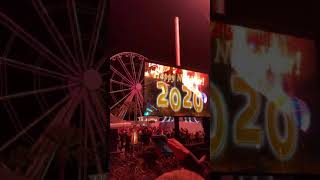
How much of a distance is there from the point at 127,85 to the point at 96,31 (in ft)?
2.06

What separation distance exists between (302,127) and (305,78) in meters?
0.48

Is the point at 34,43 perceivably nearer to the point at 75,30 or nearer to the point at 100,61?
the point at 75,30

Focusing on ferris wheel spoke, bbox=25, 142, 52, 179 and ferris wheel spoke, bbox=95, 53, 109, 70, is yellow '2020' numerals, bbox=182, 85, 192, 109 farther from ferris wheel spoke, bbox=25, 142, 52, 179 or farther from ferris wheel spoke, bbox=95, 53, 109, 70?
ferris wheel spoke, bbox=25, 142, 52, 179

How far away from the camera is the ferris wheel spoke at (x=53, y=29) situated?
3.12 meters

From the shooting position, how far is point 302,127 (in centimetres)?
456

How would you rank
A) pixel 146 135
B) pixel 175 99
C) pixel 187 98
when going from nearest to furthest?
pixel 146 135
pixel 175 99
pixel 187 98

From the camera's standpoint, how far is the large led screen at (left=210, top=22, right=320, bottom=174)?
13.9 ft

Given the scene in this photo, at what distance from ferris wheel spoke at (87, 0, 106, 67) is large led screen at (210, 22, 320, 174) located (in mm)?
1227

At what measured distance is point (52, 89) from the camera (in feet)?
10.4

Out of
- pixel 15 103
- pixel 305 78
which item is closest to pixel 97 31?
pixel 15 103

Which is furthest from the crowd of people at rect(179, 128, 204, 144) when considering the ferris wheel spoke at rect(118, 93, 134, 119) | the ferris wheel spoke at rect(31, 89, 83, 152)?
the ferris wheel spoke at rect(31, 89, 83, 152)

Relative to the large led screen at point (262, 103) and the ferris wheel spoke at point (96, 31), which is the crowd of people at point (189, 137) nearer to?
the large led screen at point (262, 103)

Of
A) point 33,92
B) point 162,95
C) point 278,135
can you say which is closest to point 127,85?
point 162,95

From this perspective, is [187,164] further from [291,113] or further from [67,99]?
[67,99]
